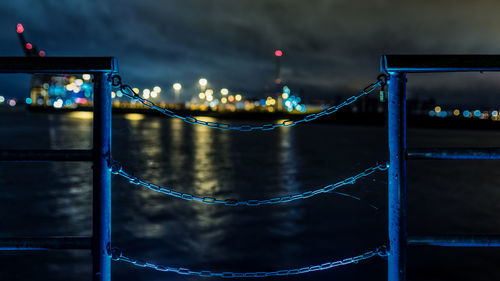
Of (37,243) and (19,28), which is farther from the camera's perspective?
(19,28)

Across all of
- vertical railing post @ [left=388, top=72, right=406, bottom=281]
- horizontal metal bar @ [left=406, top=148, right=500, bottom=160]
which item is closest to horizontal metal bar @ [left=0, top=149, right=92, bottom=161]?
vertical railing post @ [left=388, top=72, right=406, bottom=281]

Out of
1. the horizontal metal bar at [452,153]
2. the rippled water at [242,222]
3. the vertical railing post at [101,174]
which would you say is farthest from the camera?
the rippled water at [242,222]

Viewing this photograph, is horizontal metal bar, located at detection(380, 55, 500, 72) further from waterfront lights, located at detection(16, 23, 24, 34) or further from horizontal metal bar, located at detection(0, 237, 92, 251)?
waterfront lights, located at detection(16, 23, 24, 34)

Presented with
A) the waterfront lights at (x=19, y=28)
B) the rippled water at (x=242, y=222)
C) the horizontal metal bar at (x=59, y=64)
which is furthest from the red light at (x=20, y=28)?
the horizontal metal bar at (x=59, y=64)

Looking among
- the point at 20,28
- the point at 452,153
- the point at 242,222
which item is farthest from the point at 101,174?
the point at 20,28

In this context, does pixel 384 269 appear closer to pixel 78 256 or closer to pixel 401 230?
pixel 401 230

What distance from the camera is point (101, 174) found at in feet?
7.59

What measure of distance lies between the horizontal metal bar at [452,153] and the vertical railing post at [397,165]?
7cm

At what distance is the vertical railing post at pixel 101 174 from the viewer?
90.4 inches

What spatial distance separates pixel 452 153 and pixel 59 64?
92.7 inches

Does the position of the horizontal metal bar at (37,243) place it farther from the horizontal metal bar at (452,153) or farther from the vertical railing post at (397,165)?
the horizontal metal bar at (452,153)

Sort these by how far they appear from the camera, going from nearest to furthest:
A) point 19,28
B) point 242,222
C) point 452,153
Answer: point 452,153
point 242,222
point 19,28

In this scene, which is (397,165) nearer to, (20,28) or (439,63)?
(439,63)

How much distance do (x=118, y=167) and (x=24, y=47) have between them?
149m
